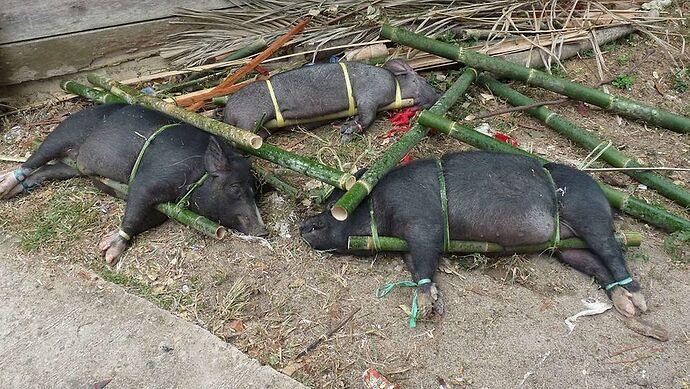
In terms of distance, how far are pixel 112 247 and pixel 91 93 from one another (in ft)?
5.75

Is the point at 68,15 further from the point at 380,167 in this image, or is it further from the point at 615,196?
the point at 615,196

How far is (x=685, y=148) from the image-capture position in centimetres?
505

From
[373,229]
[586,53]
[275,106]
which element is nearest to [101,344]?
[373,229]

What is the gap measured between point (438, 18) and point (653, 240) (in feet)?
9.69

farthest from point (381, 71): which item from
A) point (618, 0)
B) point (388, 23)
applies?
point (618, 0)

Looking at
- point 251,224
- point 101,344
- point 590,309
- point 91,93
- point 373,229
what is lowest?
point 590,309

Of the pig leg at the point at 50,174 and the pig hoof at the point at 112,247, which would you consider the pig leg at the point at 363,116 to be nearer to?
the pig hoof at the point at 112,247

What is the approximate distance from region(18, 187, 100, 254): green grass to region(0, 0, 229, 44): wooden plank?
1.59 meters

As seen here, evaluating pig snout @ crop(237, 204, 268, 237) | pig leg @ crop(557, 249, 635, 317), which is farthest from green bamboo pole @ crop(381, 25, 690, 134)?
pig snout @ crop(237, 204, 268, 237)

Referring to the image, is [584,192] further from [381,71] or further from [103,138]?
[103,138]

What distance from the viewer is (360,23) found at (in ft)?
19.7

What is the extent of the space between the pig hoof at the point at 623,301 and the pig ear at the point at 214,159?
2.62m

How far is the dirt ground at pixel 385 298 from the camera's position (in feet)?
10.9

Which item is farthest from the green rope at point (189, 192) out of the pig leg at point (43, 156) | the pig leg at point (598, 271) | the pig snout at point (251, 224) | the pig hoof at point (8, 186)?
the pig leg at point (598, 271)
